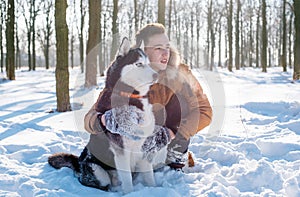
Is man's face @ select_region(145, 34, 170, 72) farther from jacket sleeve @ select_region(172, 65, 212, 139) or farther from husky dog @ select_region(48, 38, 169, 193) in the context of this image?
jacket sleeve @ select_region(172, 65, 212, 139)

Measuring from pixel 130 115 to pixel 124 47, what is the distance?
1.78 ft

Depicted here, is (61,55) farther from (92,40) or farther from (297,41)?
(297,41)

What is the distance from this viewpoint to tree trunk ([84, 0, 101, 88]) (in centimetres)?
1035

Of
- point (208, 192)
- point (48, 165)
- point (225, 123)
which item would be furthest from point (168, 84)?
point (225, 123)

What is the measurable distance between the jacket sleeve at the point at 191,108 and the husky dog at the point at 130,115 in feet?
1.11

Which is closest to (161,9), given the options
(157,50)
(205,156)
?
(205,156)

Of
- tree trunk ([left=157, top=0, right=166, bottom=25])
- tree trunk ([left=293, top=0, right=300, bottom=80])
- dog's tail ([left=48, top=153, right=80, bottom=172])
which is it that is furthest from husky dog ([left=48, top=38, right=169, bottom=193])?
tree trunk ([left=293, top=0, right=300, bottom=80])

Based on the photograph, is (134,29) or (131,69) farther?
(134,29)

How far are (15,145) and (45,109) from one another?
3435mm

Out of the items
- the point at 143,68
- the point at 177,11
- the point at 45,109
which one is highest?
the point at 177,11

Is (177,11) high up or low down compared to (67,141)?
up

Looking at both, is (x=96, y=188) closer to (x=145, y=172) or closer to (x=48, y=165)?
(x=145, y=172)

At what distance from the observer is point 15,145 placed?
4.28 m

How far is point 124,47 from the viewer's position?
263cm
